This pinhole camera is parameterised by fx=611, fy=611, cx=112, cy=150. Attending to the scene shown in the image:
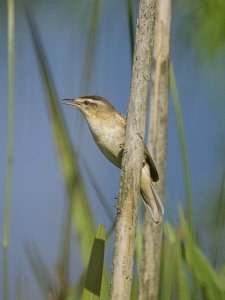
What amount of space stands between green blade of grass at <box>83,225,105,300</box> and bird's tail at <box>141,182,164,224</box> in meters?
0.39

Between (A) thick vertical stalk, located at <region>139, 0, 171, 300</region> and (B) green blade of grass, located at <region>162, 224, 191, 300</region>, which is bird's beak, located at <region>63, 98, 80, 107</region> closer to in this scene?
(A) thick vertical stalk, located at <region>139, 0, 171, 300</region>

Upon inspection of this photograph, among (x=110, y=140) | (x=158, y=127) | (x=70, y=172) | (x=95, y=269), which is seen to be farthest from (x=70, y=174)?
(x=110, y=140)

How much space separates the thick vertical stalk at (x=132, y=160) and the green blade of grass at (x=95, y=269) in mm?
50

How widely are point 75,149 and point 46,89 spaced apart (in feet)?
0.31

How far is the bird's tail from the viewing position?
118 cm

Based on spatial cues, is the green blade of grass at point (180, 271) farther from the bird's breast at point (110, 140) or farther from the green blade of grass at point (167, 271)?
the bird's breast at point (110, 140)

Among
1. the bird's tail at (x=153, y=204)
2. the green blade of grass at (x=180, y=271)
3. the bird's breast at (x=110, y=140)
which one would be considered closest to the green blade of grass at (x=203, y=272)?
the green blade of grass at (x=180, y=271)

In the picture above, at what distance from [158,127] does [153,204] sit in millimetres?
156

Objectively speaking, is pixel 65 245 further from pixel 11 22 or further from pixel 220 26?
pixel 220 26

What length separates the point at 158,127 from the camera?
4.00 feet

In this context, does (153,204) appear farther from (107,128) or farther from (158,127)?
(107,128)

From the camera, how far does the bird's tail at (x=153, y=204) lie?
118cm

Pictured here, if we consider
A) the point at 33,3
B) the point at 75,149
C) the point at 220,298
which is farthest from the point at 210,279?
the point at 33,3

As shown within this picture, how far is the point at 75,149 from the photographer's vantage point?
866 millimetres
